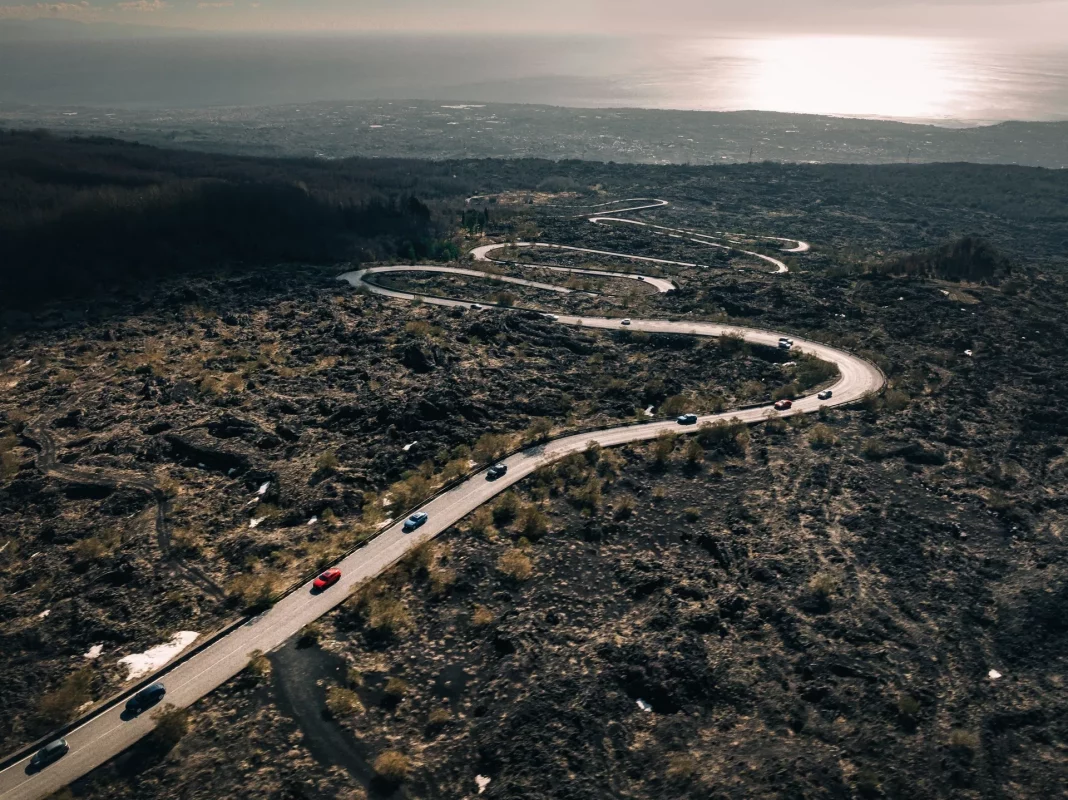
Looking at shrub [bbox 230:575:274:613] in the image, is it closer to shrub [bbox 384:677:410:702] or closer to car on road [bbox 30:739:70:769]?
shrub [bbox 384:677:410:702]

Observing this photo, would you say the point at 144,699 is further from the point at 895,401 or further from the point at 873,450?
the point at 895,401

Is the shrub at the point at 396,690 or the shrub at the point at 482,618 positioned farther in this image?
the shrub at the point at 482,618

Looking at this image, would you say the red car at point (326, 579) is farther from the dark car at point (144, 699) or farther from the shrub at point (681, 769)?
the shrub at point (681, 769)

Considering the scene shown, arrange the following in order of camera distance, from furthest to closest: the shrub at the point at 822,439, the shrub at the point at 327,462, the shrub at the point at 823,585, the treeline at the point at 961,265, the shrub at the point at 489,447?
the treeline at the point at 961,265 < the shrub at the point at 822,439 < the shrub at the point at 489,447 < the shrub at the point at 327,462 < the shrub at the point at 823,585

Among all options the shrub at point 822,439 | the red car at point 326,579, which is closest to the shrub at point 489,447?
the red car at point 326,579

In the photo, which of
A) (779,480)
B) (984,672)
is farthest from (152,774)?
(779,480)

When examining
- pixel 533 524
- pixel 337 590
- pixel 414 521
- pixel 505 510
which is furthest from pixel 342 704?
pixel 505 510

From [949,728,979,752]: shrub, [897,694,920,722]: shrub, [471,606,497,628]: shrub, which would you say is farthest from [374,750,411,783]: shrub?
[949,728,979,752]: shrub
